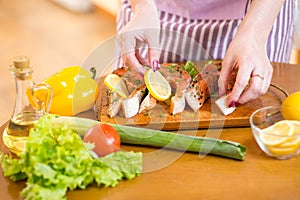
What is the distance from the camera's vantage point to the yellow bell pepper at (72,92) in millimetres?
1474

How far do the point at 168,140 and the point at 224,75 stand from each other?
0.96 feet

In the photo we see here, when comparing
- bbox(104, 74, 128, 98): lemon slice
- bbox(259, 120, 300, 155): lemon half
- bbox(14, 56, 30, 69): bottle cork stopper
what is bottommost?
bbox(259, 120, 300, 155): lemon half

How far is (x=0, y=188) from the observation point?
1.22 m

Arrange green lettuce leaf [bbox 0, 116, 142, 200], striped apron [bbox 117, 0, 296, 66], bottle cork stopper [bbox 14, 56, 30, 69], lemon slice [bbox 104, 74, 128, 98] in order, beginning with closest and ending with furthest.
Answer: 1. green lettuce leaf [bbox 0, 116, 142, 200]
2. bottle cork stopper [bbox 14, 56, 30, 69]
3. lemon slice [bbox 104, 74, 128, 98]
4. striped apron [bbox 117, 0, 296, 66]

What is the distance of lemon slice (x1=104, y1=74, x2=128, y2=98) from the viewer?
1510 millimetres

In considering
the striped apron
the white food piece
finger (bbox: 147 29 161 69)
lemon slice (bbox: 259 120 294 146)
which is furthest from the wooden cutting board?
the striped apron

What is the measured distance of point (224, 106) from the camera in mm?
→ 1466

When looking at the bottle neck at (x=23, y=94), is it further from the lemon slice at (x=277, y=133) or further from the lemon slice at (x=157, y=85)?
the lemon slice at (x=277, y=133)

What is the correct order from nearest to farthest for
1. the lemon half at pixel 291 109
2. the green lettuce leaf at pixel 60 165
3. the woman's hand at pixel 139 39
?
the green lettuce leaf at pixel 60 165 → the lemon half at pixel 291 109 → the woman's hand at pixel 139 39

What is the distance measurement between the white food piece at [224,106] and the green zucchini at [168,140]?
0.15 meters

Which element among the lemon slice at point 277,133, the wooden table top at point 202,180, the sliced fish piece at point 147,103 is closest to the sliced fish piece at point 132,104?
the sliced fish piece at point 147,103

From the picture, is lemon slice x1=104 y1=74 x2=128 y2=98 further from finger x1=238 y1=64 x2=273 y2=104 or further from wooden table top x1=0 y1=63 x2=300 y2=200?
finger x1=238 y1=64 x2=273 y2=104

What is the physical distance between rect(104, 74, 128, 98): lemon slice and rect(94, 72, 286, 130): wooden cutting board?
0.05 m

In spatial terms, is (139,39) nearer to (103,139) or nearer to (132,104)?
(132,104)
